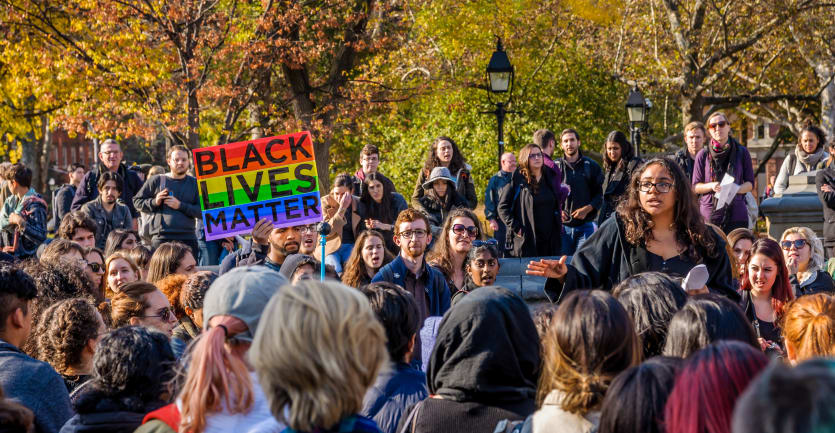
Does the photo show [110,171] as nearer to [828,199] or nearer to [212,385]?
[828,199]

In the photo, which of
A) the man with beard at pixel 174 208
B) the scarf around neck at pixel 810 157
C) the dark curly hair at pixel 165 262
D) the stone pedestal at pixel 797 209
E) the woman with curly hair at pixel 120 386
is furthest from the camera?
the stone pedestal at pixel 797 209

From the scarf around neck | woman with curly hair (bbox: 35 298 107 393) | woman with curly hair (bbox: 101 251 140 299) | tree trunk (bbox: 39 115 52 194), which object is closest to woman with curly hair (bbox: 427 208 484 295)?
woman with curly hair (bbox: 101 251 140 299)

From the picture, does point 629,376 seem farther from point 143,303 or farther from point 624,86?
point 624,86

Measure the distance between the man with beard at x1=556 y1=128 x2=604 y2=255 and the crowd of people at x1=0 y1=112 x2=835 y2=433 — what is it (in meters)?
Answer: 2.74

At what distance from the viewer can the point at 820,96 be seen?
2908 centimetres

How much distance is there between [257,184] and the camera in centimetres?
Result: 820

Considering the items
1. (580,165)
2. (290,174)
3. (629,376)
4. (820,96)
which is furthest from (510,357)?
(820,96)

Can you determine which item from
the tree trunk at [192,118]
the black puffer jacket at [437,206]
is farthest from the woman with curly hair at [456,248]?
the tree trunk at [192,118]

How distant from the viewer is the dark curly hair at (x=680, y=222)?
4.97 metres

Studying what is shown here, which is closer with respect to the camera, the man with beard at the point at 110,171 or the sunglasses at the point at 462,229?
the sunglasses at the point at 462,229

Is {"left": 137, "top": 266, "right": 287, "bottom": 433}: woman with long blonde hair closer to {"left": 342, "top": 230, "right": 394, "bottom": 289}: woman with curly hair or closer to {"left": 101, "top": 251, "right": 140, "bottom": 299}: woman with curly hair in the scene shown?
{"left": 101, "top": 251, "right": 140, "bottom": 299}: woman with curly hair

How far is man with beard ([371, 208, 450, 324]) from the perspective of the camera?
692 cm

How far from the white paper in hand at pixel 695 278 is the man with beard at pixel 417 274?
2643 millimetres

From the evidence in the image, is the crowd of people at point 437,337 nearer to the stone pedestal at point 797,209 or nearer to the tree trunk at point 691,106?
the stone pedestal at point 797,209
